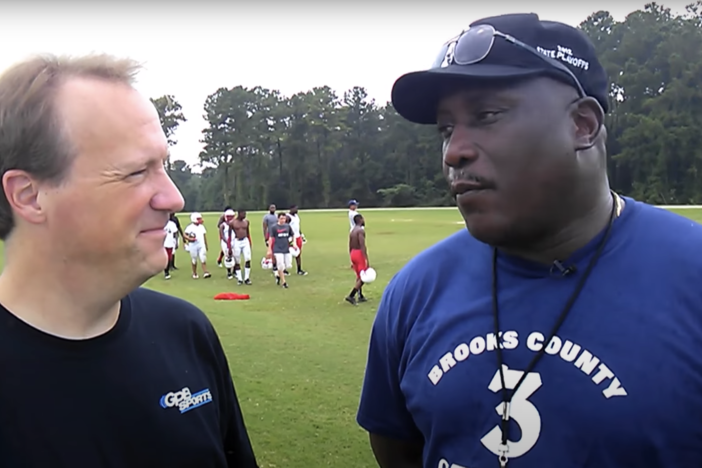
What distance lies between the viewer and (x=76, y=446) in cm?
182

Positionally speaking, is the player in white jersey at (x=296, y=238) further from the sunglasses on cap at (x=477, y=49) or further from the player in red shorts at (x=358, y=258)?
the sunglasses on cap at (x=477, y=49)

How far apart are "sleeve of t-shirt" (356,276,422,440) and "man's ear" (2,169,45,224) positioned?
1.20 metres

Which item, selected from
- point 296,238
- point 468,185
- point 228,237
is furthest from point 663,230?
point 296,238

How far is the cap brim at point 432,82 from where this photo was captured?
1829 millimetres

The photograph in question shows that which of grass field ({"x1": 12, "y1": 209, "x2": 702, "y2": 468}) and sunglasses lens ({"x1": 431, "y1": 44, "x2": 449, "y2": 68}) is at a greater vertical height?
sunglasses lens ({"x1": 431, "y1": 44, "x2": 449, "y2": 68})

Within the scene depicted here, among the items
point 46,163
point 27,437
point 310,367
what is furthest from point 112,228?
point 310,367

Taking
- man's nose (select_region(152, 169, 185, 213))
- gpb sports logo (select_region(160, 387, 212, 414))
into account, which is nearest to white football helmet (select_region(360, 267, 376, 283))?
gpb sports logo (select_region(160, 387, 212, 414))

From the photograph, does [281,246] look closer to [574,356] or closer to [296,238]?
[296,238]

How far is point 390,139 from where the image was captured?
9069 cm

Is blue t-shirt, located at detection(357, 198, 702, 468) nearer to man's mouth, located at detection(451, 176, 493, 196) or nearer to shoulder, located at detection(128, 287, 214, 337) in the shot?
man's mouth, located at detection(451, 176, 493, 196)

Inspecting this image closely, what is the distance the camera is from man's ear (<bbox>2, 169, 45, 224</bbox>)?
1.82m

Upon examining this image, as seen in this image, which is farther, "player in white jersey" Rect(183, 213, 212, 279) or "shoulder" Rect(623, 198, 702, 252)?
"player in white jersey" Rect(183, 213, 212, 279)

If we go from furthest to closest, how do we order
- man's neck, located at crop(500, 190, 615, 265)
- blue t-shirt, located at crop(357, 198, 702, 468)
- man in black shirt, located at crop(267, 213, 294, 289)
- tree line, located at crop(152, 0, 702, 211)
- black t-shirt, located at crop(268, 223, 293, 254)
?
tree line, located at crop(152, 0, 702, 211)
black t-shirt, located at crop(268, 223, 293, 254)
man in black shirt, located at crop(267, 213, 294, 289)
man's neck, located at crop(500, 190, 615, 265)
blue t-shirt, located at crop(357, 198, 702, 468)

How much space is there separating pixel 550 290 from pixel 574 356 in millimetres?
219
